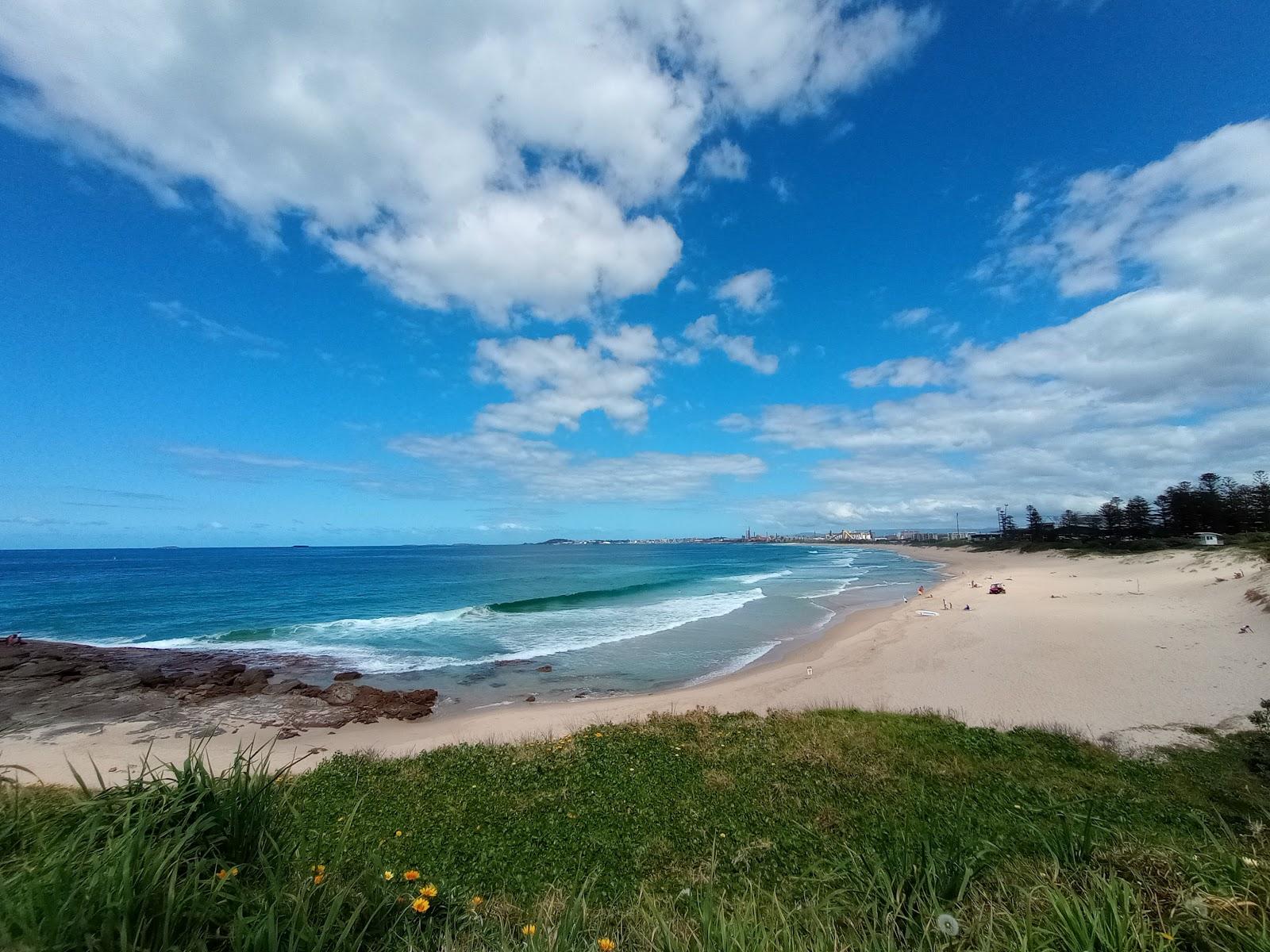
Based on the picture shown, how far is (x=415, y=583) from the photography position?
5972 centimetres

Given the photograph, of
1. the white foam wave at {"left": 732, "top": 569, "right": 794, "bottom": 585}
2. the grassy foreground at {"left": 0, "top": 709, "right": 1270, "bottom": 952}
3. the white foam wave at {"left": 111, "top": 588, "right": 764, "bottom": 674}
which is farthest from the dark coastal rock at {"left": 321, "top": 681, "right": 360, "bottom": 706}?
the white foam wave at {"left": 732, "top": 569, "right": 794, "bottom": 585}

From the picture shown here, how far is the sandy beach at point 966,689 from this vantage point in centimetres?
1299

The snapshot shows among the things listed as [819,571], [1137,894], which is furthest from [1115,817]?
[819,571]

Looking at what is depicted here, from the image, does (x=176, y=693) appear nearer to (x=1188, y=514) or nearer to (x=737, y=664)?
(x=737, y=664)

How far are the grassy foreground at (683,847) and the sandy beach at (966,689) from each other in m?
2.85

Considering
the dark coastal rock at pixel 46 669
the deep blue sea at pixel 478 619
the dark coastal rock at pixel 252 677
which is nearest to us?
the dark coastal rock at pixel 252 677

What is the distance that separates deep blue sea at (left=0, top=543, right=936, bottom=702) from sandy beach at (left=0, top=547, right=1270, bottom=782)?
3180 mm

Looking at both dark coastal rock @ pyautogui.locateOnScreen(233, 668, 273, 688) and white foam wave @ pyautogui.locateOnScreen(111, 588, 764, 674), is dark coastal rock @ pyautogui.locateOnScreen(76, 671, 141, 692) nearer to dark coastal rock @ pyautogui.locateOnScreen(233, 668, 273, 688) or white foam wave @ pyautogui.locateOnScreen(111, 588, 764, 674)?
dark coastal rock @ pyautogui.locateOnScreen(233, 668, 273, 688)

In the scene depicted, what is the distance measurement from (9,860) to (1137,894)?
5612mm

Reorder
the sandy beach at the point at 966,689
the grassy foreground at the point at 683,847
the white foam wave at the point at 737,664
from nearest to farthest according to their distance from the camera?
1. the grassy foreground at the point at 683,847
2. the sandy beach at the point at 966,689
3. the white foam wave at the point at 737,664

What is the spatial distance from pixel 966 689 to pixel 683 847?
13.2 metres

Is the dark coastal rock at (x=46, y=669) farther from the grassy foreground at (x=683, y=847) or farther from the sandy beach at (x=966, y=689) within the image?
the grassy foreground at (x=683, y=847)

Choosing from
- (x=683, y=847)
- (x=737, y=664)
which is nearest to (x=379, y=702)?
(x=737, y=664)

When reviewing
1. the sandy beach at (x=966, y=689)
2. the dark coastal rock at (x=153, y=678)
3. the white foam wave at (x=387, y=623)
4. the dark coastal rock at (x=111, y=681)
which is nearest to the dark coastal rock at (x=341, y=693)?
the sandy beach at (x=966, y=689)
